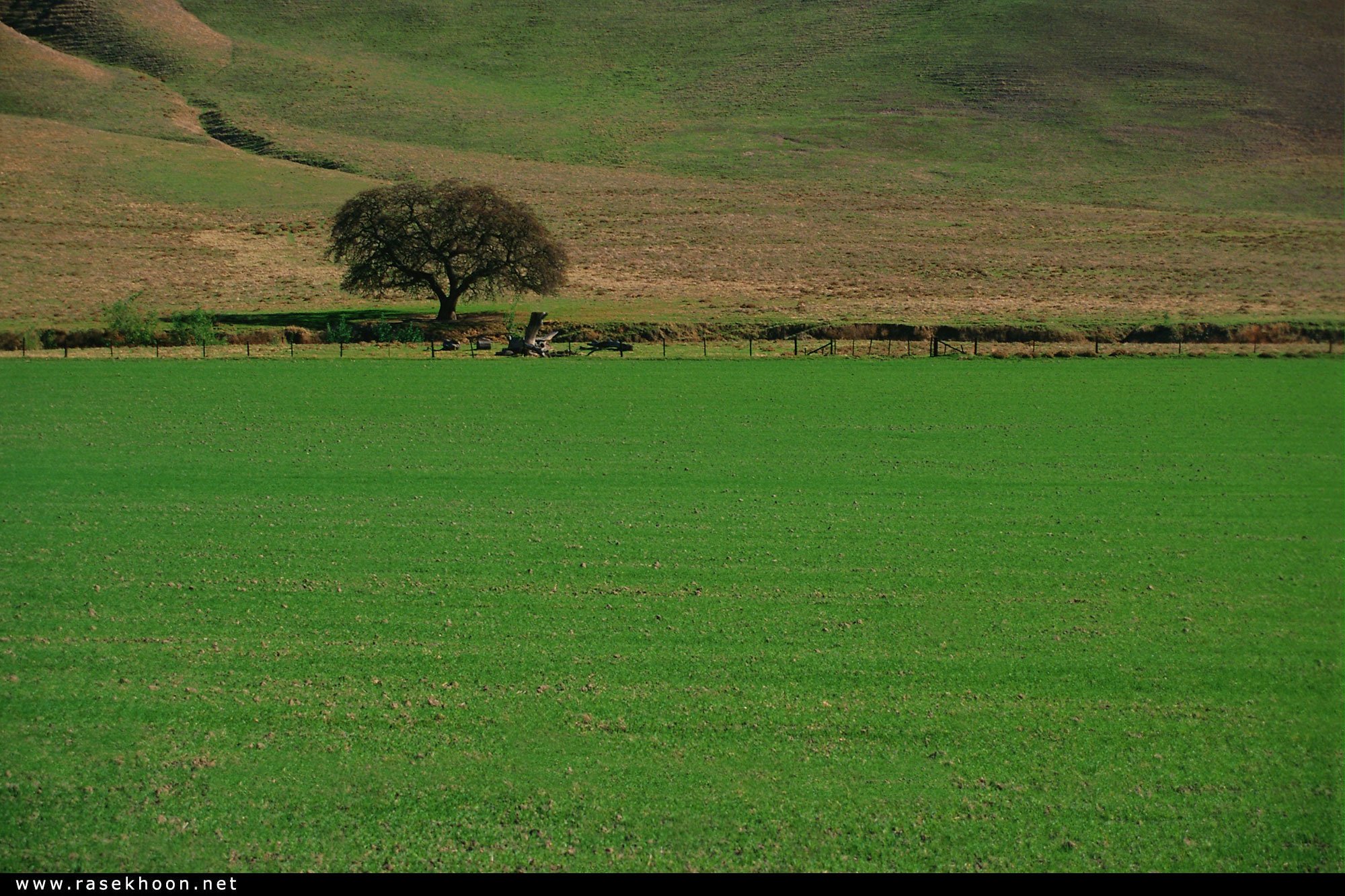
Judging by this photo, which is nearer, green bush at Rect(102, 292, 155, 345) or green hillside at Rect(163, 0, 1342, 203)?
green bush at Rect(102, 292, 155, 345)

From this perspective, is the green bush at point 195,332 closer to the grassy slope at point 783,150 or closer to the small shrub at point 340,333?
the small shrub at point 340,333

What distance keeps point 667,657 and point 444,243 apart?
1905 inches

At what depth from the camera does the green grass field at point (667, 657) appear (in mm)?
8469

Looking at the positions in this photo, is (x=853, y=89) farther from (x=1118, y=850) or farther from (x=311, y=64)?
(x=1118, y=850)

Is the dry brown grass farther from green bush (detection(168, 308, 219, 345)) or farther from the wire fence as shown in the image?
green bush (detection(168, 308, 219, 345))

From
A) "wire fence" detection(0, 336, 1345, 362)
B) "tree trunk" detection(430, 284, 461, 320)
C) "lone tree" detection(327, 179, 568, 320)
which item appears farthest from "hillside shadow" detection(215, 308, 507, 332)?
"wire fence" detection(0, 336, 1345, 362)

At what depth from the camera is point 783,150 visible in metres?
111

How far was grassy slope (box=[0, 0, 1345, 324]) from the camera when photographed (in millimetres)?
69562

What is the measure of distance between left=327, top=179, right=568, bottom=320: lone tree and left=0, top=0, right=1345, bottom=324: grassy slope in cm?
454

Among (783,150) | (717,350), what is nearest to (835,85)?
(783,150)

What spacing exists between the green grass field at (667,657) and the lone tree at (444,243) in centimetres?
3363

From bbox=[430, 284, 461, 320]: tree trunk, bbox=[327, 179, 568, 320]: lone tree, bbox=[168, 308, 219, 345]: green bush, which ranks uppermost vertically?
bbox=[327, 179, 568, 320]: lone tree

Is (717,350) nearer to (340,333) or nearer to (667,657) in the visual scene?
(340,333)

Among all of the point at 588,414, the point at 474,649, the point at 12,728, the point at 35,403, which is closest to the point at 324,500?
the point at 474,649
